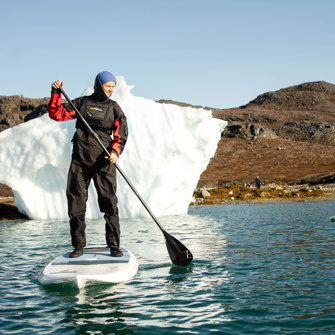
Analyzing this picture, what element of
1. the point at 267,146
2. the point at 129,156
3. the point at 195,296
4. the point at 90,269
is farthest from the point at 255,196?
the point at 267,146

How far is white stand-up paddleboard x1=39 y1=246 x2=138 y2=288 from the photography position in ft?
18.9

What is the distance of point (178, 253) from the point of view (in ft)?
23.6

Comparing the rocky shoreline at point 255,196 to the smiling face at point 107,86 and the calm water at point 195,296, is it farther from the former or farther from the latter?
the smiling face at point 107,86

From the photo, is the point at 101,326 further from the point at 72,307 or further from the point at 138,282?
the point at 138,282

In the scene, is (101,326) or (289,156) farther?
(289,156)

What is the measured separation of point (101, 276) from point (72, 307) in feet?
2.76

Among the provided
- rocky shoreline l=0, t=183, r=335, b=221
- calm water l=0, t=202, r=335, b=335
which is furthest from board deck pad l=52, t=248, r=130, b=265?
rocky shoreline l=0, t=183, r=335, b=221

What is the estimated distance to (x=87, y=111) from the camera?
6730 millimetres

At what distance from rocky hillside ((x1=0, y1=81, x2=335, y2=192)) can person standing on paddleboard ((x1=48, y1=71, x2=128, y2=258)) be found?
37.3 meters

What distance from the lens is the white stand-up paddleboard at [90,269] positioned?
5.76 meters

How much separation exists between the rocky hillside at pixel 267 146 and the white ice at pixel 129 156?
2570 centimetres

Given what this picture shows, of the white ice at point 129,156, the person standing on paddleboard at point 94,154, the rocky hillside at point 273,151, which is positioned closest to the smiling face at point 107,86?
the person standing on paddleboard at point 94,154

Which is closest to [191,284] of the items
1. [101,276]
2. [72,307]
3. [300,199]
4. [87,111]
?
[101,276]

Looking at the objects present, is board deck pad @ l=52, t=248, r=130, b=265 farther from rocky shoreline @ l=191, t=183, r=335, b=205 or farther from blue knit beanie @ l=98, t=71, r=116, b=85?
rocky shoreline @ l=191, t=183, r=335, b=205
